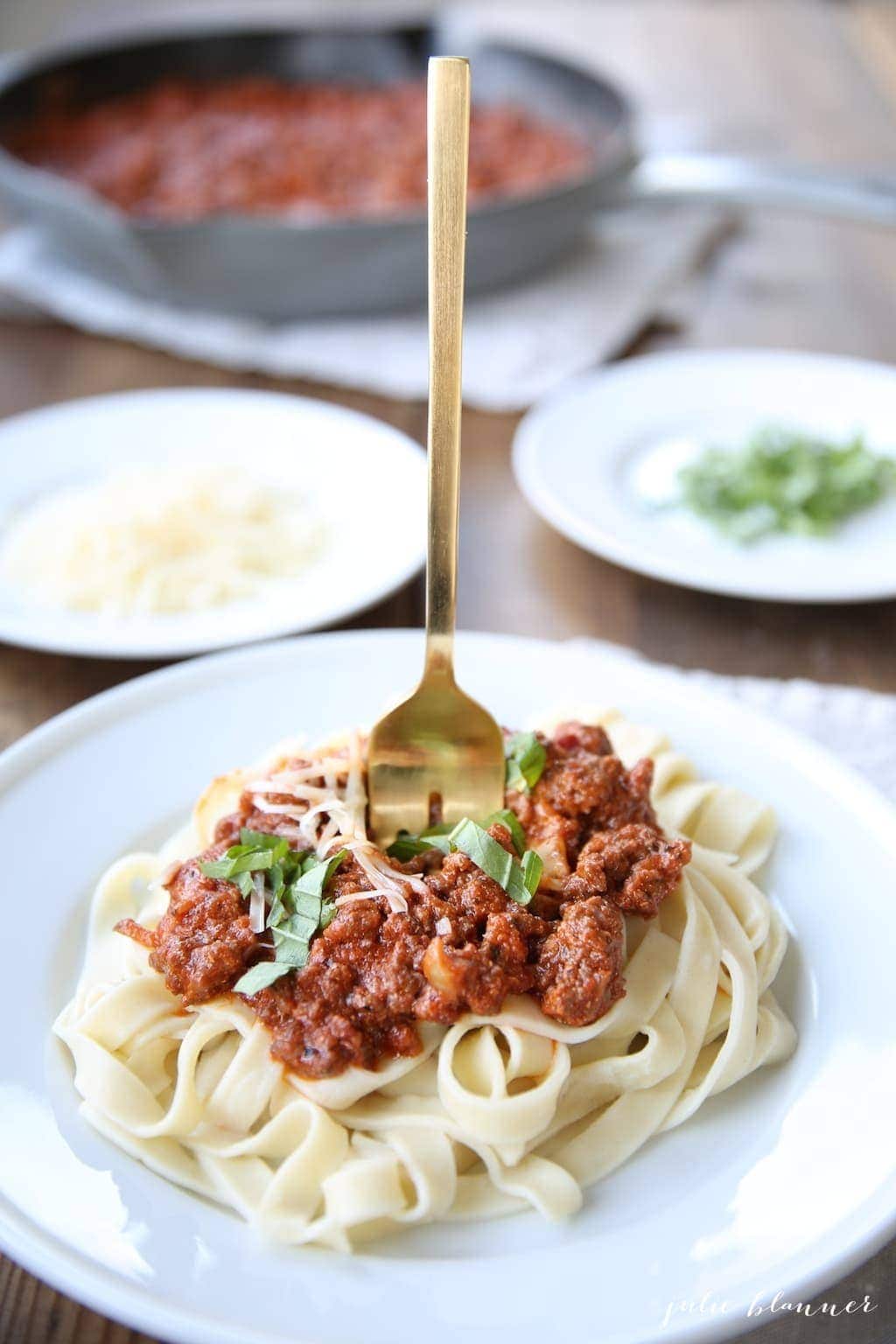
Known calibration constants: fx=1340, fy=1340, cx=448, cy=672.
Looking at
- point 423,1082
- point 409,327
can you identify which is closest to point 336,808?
point 423,1082

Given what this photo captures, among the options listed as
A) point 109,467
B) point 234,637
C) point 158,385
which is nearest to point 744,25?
point 158,385

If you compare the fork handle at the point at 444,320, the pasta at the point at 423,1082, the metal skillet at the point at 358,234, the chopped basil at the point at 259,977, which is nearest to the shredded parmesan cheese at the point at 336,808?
the pasta at the point at 423,1082

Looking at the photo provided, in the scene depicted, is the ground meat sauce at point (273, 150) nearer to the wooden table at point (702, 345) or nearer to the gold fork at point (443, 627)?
the wooden table at point (702, 345)

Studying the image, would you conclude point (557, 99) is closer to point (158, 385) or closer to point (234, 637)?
point (158, 385)

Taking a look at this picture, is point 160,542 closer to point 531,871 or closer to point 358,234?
point 358,234

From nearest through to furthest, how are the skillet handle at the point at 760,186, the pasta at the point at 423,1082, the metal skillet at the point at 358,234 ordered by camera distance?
1. the pasta at the point at 423,1082
2. the metal skillet at the point at 358,234
3. the skillet handle at the point at 760,186
